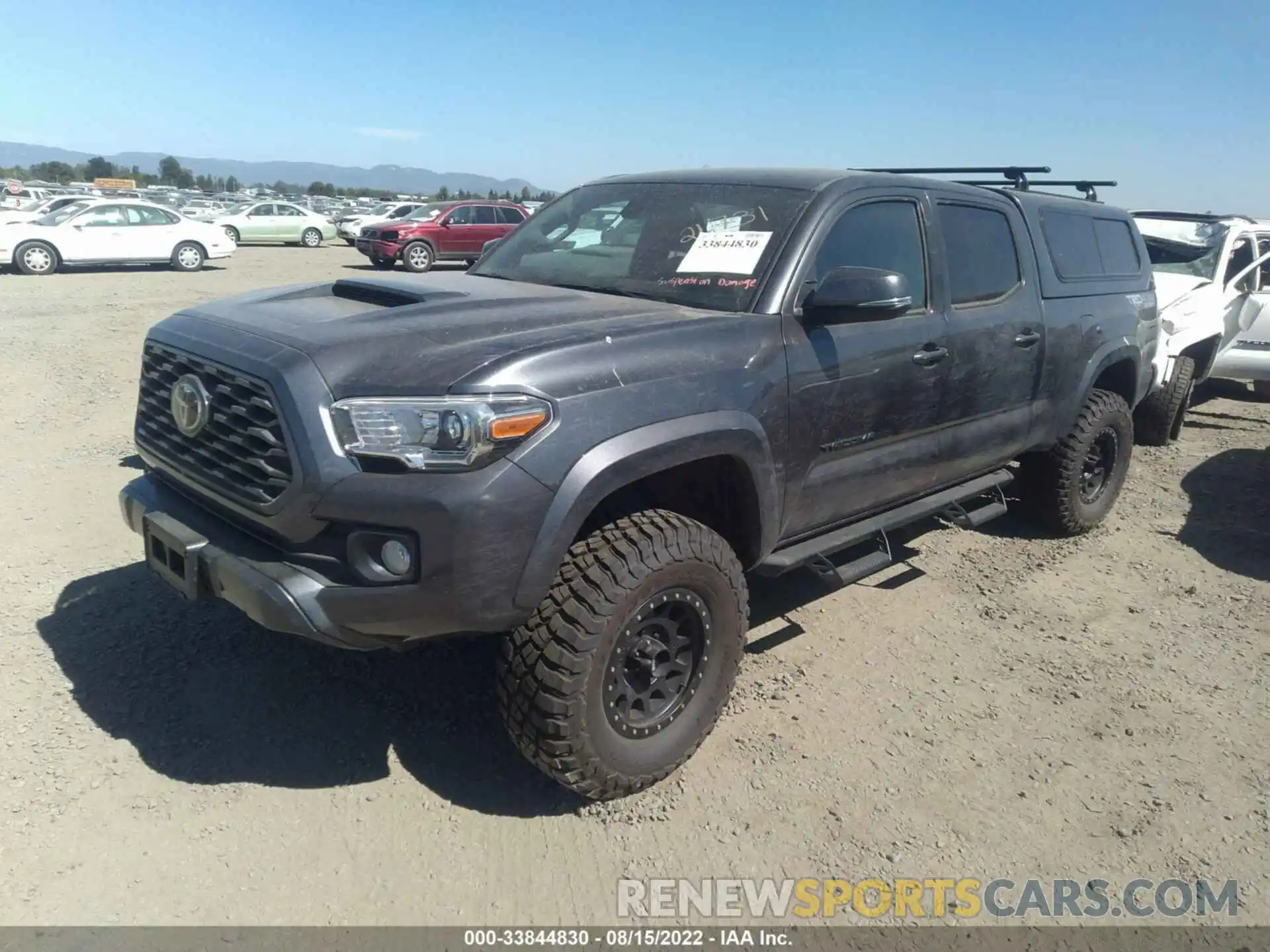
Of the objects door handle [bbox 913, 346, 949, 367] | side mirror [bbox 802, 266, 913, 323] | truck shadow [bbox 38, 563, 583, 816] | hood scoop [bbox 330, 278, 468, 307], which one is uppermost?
side mirror [bbox 802, 266, 913, 323]

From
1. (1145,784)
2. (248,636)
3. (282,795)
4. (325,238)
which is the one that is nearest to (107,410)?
(248,636)

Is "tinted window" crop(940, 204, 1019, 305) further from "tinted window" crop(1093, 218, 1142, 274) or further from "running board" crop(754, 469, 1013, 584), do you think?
"tinted window" crop(1093, 218, 1142, 274)

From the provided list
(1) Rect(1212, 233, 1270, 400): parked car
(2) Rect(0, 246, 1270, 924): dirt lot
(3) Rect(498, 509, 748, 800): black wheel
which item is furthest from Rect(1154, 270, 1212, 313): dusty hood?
(3) Rect(498, 509, 748, 800): black wheel

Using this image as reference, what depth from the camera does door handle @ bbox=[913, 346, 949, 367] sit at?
3.93m

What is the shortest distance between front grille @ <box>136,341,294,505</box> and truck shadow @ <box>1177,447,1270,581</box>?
202 inches

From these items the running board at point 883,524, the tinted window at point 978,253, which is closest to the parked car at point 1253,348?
the running board at point 883,524

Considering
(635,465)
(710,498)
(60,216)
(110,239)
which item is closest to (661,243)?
(710,498)

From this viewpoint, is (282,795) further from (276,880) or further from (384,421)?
(384,421)

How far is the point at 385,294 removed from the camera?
11.2 ft

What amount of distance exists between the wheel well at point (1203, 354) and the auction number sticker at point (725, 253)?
6.23 metres

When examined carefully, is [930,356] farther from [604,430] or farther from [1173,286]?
[1173,286]

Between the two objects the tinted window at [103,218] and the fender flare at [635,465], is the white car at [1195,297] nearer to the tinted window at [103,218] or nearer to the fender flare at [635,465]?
the fender flare at [635,465]

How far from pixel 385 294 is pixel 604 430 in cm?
116

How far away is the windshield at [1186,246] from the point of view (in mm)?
8812
